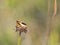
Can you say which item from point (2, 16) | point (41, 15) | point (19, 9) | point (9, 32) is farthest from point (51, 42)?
point (41, 15)

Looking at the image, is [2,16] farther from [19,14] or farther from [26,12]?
[26,12]

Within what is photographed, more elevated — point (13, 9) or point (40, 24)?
point (13, 9)

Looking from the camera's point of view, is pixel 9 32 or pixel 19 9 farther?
pixel 19 9

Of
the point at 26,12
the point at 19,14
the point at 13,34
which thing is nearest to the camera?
the point at 13,34

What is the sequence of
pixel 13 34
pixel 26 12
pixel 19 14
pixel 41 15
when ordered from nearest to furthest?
pixel 13 34, pixel 19 14, pixel 26 12, pixel 41 15

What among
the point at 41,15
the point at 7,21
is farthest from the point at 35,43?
the point at 41,15

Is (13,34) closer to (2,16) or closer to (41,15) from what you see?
(2,16)
